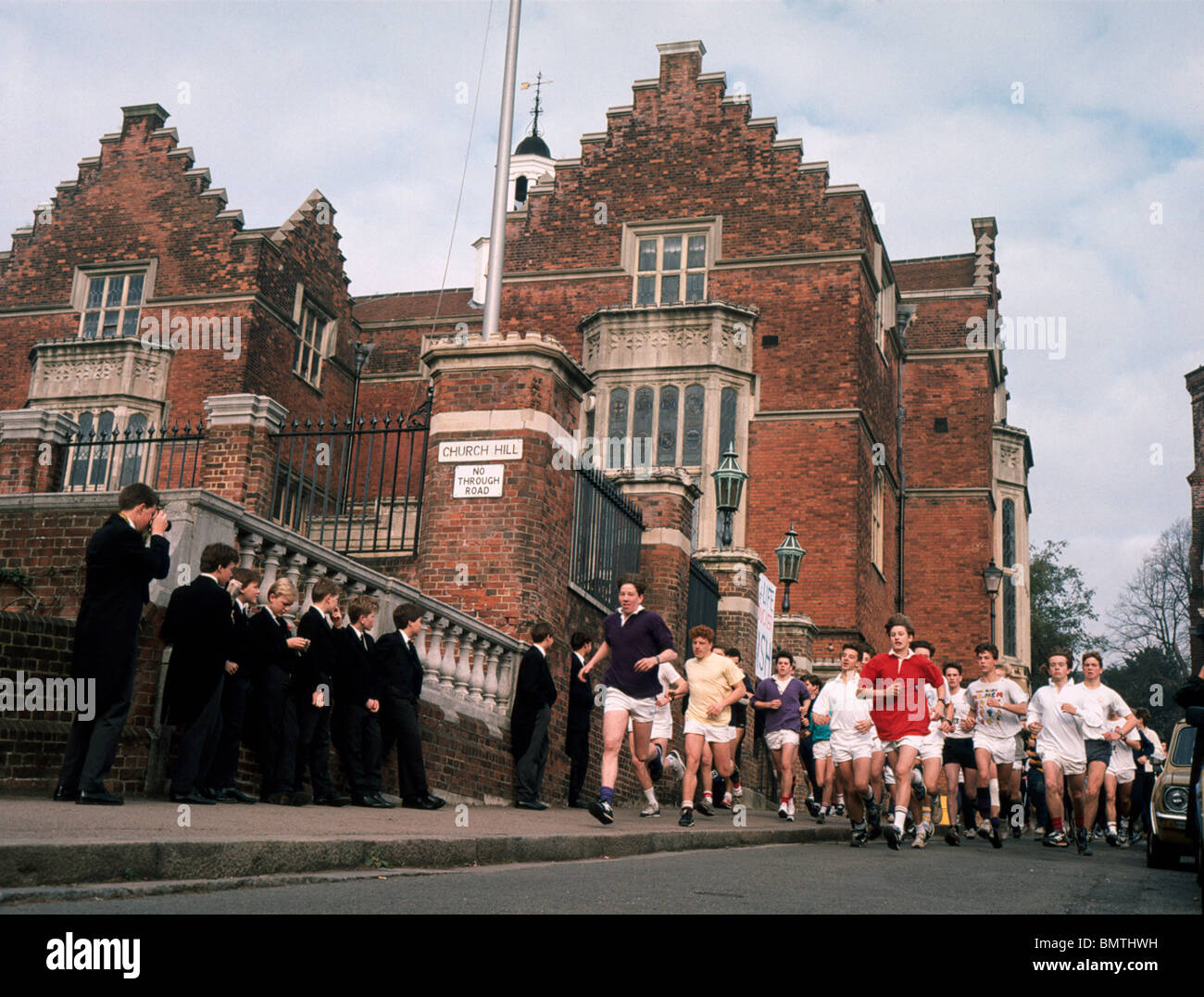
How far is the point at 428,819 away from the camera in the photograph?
372 inches

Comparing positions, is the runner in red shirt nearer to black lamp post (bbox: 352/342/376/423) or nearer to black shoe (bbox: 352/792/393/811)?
black shoe (bbox: 352/792/393/811)

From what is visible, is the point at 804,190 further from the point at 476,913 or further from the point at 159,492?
the point at 476,913

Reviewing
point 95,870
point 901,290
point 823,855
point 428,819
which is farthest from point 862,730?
point 901,290

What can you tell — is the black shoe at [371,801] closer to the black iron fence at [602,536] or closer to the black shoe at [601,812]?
the black shoe at [601,812]

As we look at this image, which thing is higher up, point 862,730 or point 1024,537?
point 1024,537

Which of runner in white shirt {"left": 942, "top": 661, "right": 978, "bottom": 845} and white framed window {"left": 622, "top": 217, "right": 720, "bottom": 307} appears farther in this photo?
white framed window {"left": 622, "top": 217, "right": 720, "bottom": 307}

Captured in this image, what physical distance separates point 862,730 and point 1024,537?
28.3m

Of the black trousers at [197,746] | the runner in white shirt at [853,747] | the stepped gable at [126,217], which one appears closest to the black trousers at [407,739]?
the black trousers at [197,746]

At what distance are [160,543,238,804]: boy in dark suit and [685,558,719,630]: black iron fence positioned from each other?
34.2ft

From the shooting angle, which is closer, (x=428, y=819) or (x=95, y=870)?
(x=95, y=870)

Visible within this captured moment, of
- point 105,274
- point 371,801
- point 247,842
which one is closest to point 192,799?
point 371,801

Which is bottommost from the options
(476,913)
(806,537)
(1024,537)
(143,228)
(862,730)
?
(476,913)

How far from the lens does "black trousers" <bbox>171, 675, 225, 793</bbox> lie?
8.70 meters

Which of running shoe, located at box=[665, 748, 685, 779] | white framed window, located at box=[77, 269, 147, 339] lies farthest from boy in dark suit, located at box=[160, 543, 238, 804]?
white framed window, located at box=[77, 269, 147, 339]
